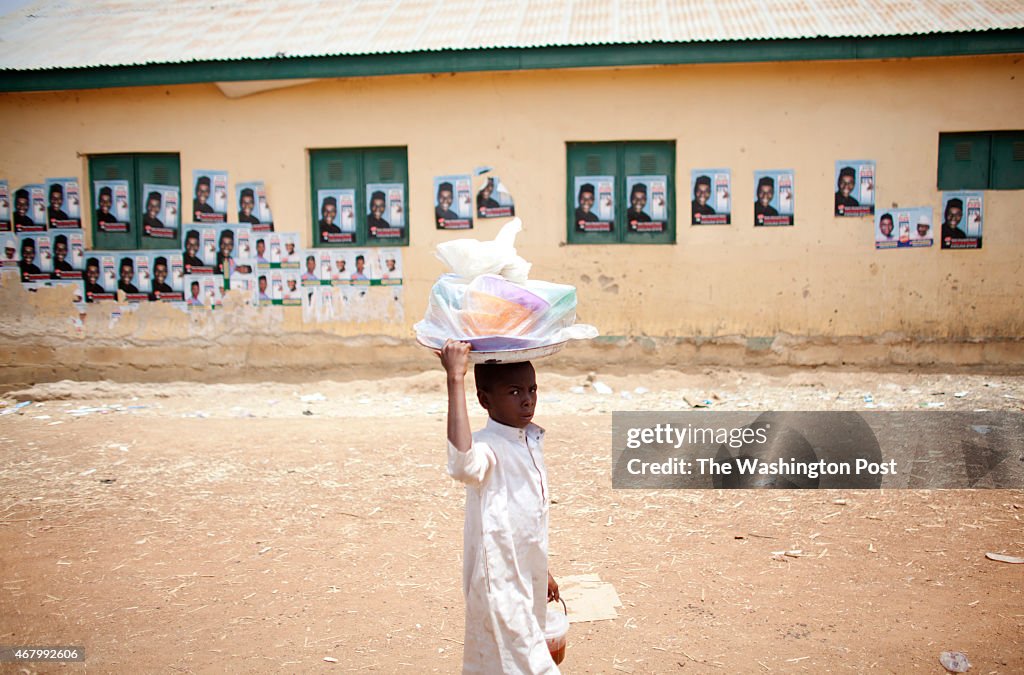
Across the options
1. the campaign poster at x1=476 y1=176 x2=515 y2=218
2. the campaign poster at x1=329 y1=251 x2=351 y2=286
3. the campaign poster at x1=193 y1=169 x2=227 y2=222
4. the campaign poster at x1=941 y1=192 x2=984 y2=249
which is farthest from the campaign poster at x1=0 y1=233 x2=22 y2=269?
the campaign poster at x1=941 y1=192 x2=984 y2=249

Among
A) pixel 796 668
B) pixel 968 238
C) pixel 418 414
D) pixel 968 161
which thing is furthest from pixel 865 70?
pixel 796 668

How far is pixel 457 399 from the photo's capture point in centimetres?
219

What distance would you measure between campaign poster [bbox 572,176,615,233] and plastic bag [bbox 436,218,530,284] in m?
6.70

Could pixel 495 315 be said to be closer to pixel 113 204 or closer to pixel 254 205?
pixel 254 205

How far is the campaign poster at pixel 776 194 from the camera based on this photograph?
8.80m

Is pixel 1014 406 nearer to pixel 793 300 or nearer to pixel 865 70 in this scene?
pixel 793 300

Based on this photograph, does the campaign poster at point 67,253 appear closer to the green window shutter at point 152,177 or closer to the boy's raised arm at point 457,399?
the green window shutter at point 152,177

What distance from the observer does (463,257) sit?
7.80ft

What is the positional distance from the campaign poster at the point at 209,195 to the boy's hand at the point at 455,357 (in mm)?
7980

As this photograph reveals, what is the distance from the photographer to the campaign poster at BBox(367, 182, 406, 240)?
9.18 m

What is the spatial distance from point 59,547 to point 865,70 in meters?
8.60

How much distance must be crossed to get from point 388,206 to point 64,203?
397cm

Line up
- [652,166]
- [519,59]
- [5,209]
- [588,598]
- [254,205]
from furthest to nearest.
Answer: [5,209] → [254,205] → [652,166] → [519,59] → [588,598]

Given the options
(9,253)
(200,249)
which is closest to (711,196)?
(200,249)
